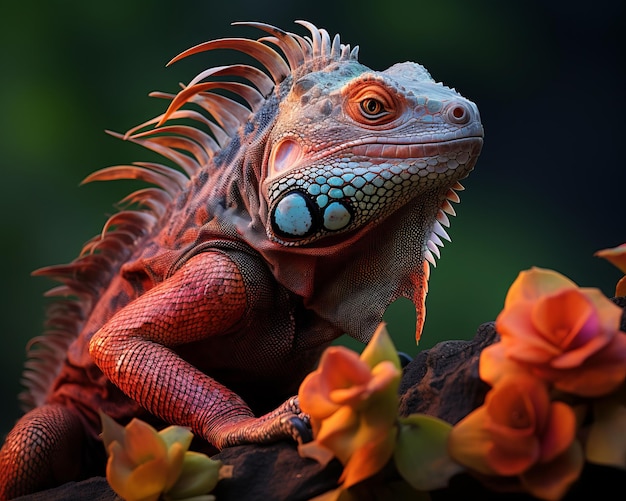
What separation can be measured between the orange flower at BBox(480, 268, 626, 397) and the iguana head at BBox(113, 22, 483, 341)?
24.9 inches

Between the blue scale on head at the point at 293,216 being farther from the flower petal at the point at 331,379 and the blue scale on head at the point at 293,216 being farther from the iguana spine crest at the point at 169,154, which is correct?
the flower petal at the point at 331,379

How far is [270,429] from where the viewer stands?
130 cm

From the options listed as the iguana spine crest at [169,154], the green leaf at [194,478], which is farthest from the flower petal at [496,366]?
the iguana spine crest at [169,154]

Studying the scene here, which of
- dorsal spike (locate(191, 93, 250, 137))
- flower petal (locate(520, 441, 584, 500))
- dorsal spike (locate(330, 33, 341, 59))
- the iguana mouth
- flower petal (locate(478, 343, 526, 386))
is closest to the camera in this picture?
flower petal (locate(520, 441, 584, 500))

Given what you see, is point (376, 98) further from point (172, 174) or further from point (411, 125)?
point (172, 174)

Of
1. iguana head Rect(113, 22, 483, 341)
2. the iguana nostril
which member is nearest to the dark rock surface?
iguana head Rect(113, 22, 483, 341)

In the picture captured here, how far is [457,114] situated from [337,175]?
0.94 ft

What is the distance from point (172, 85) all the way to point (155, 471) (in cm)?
248

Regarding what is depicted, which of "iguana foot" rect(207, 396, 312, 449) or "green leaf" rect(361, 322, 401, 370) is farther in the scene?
"iguana foot" rect(207, 396, 312, 449)

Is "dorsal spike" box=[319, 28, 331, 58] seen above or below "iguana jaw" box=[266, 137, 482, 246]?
above

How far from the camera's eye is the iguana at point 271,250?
1554 millimetres

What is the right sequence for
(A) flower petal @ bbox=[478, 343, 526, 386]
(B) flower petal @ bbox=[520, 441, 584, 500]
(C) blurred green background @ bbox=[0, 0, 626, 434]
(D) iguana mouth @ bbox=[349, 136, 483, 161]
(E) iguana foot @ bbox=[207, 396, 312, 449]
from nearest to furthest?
(B) flower petal @ bbox=[520, 441, 584, 500] < (A) flower petal @ bbox=[478, 343, 526, 386] < (E) iguana foot @ bbox=[207, 396, 312, 449] < (D) iguana mouth @ bbox=[349, 136, 483, 161] < (C) blurred green background @ bbox=[0, 0, 626, 434]

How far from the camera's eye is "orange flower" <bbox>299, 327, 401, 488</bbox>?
951 mm

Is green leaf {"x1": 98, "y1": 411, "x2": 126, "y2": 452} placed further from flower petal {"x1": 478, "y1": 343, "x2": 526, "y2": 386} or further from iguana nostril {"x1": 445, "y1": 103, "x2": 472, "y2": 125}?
iguana nostril {"x1": 445, "y1": 103, "x2": 472, "y2": 125}
